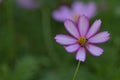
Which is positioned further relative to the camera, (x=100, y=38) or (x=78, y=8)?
(x=78, y=8)

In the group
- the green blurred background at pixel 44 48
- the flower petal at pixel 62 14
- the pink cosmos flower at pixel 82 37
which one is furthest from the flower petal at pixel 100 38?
the flower petal at pixel 62 14

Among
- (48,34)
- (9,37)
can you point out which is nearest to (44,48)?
(48,34)

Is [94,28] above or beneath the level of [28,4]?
Result: beneath

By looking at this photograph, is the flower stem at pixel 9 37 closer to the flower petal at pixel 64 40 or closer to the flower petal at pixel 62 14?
the flower petal at pixel 62 14

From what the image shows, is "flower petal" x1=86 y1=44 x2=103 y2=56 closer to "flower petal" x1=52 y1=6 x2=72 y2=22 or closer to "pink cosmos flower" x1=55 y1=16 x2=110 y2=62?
"pink cosmos flower" x1=55 y1=16 x2=110 y2=62

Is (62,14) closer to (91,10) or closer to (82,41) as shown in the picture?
(91,10)

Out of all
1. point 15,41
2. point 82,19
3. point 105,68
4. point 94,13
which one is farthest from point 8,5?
point 82,19

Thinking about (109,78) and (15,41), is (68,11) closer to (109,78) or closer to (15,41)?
(15,41)
